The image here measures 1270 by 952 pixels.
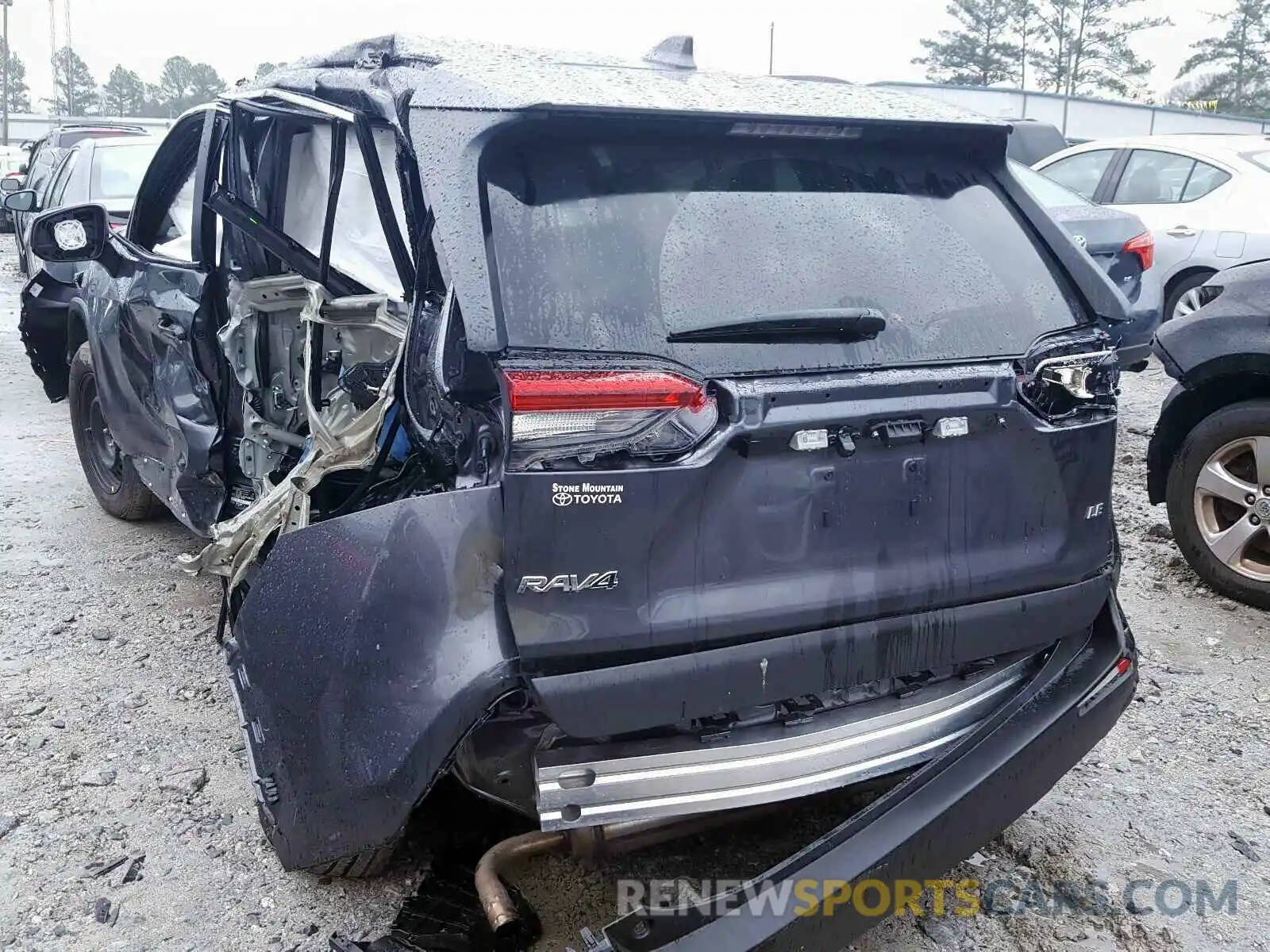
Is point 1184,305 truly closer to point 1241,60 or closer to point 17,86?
point 1241,60

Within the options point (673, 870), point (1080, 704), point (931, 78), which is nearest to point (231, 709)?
point (673, 870)

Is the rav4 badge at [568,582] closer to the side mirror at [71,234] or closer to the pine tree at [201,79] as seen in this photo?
the side mirror at [71,234]

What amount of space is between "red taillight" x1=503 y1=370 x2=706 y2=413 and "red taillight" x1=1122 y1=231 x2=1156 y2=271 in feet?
20.6

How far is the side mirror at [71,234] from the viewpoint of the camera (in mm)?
4055

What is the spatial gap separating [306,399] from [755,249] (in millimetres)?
1346

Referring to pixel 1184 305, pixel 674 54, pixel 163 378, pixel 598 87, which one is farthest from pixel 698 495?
pixel 1184 305

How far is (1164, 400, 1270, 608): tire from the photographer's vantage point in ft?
13.6

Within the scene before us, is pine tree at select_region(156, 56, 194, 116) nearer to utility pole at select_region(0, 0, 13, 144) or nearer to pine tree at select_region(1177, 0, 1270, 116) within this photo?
utility pole at select_region(0, 0, 13, 144)

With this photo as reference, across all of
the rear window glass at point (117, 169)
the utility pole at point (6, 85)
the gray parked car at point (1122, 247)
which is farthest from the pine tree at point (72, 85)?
the gray parked car at point (1122, 247)

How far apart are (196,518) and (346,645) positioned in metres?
1.95

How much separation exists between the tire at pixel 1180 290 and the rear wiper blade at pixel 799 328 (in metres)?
7.27

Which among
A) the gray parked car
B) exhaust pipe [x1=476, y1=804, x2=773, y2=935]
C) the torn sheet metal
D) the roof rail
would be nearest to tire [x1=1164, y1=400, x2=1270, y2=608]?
the roof rail

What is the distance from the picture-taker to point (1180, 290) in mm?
8641

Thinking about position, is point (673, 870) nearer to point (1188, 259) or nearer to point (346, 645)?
point (346, 645)
